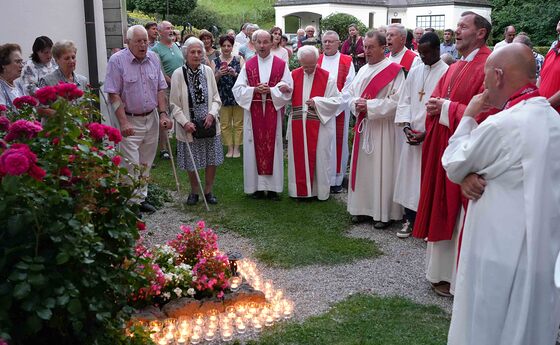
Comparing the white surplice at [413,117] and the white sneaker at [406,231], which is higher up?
the white surplice at [413,117]

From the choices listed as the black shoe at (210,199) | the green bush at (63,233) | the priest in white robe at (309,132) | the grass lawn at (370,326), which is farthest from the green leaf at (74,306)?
the priest in white robe at (309,132)

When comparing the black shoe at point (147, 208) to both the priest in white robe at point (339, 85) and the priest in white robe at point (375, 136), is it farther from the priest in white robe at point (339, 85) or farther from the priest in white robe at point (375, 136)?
the priest in white robe at point (375, 136)

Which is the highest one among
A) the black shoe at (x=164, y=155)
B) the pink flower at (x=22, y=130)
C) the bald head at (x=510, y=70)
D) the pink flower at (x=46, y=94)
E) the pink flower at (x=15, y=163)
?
the bald head at (x=510, y=70)

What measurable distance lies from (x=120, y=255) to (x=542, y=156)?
228 cm

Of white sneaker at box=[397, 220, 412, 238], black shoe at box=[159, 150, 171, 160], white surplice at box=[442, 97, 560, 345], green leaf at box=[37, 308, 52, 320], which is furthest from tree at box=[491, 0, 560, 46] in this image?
green leaf at box=[37, 308, 52, 320]

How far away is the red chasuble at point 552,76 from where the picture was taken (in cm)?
603

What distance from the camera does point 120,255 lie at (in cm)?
321

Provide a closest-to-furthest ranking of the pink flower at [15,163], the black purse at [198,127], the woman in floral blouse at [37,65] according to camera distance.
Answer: the pink flower at [15,163] < the woman in floral blouse at [37,65] < the black purse at [198,127]

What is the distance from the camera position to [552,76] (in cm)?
607

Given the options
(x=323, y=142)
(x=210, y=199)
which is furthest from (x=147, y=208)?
(x=323, y=142)

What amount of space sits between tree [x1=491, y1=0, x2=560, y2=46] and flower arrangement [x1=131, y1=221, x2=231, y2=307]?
29567mm

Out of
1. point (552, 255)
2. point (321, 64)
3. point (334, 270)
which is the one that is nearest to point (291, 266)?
point (334, 270)

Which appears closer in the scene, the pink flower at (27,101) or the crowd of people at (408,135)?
the crowd of people at (408,135)

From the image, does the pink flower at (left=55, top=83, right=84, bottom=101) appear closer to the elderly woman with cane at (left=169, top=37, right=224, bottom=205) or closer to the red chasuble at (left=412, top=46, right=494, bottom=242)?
the red chasuble at (left=412, top=46, right=494, bottom=242)
